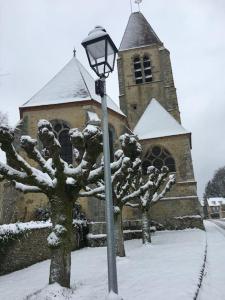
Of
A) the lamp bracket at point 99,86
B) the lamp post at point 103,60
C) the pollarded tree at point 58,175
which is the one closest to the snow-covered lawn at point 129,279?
the pollarded tree at point 58,175

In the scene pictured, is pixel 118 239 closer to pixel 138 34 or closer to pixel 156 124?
pixel 156 124

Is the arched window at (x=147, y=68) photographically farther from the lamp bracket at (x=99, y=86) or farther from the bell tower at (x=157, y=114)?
the lamp bracket at (x=99, y=86)

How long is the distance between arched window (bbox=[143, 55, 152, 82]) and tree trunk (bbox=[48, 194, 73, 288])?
2418cm

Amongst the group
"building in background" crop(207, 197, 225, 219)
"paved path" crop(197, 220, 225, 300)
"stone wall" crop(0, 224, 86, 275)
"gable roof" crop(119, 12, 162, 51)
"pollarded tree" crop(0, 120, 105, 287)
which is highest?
"gable roof" crop(119, 12, 162, 51)

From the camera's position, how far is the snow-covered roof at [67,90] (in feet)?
59.1

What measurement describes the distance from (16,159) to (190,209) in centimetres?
1686

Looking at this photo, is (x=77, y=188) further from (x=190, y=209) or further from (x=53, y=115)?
(x=190, y=209)

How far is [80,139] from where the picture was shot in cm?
604

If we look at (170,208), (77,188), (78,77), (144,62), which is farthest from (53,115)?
(144,62)

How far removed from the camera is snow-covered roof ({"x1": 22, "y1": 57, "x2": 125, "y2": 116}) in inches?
709

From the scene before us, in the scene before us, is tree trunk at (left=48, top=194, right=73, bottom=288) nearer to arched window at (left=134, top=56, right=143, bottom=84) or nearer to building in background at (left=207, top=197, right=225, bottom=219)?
arched window at (left=134, top=56, right=143, bottom=84)

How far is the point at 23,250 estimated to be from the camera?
1017cm

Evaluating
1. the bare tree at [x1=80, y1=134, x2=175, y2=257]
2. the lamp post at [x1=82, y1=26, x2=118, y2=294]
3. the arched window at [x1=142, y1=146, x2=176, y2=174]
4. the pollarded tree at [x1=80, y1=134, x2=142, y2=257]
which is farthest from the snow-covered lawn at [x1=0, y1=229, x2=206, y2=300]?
the arched window at [x1=142, y1=146, x2=176, y2=174]

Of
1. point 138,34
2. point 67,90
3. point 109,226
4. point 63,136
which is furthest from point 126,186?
point 138,34
